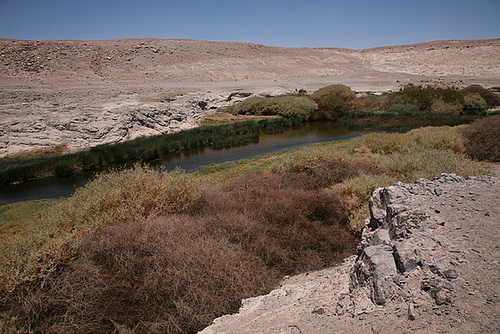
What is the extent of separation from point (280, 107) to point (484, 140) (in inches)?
930

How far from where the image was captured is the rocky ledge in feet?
8.71

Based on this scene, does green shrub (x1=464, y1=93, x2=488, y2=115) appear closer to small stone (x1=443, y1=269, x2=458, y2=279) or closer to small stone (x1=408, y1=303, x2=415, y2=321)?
small stone (x1=443, y1=269, x2=458, y2=279)

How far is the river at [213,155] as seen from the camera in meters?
13.8

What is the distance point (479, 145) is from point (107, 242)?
12366mm

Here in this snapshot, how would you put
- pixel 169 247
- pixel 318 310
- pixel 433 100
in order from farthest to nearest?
pixel 433 100, pixel 169 247, pixel 318 310

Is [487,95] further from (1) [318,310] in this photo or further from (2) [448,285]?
(1) [318,310]

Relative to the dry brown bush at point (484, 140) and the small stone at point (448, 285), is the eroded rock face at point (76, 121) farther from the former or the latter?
the small stone at point (448, 285)

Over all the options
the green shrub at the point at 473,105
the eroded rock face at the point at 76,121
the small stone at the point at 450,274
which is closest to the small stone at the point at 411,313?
the small stone at the point at 450,274

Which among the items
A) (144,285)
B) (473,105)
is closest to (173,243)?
(144,285)

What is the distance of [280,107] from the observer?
110 feet

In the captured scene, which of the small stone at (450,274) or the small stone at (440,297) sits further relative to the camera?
the small stone at (450,274)

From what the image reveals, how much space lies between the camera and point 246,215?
6.32 m

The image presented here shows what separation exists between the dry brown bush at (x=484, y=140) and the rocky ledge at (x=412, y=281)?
23.7 ft

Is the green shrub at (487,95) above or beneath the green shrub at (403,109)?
above
